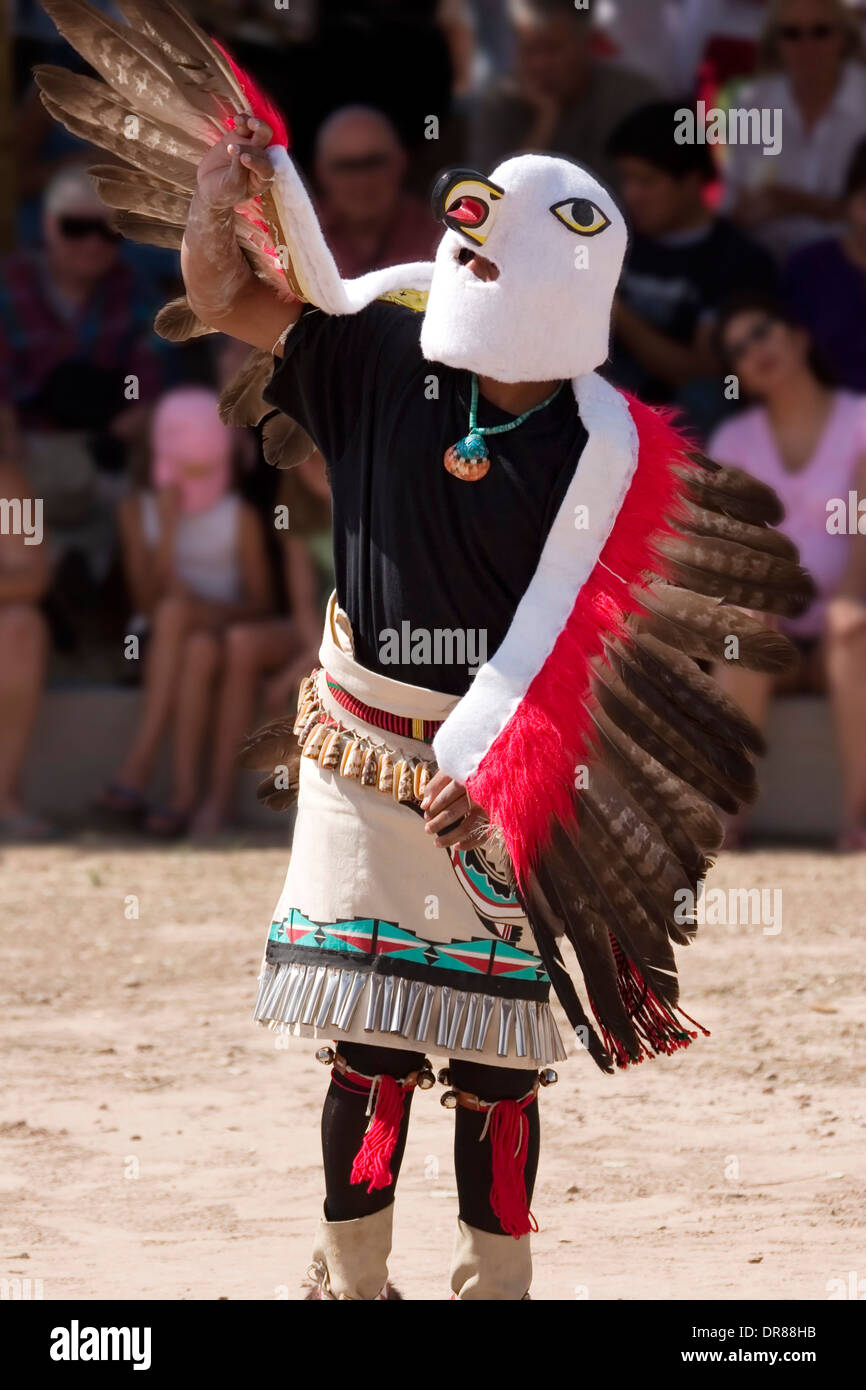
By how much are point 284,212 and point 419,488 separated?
19.3 inches

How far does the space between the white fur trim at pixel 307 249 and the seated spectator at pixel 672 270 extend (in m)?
4.08

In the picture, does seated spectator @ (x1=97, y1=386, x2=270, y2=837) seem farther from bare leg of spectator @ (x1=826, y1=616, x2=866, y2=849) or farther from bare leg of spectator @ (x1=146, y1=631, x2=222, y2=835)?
bare leg of spectator @ (x1=826, y1=616, x2=866, y2=849)

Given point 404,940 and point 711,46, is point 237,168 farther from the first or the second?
point 711,46

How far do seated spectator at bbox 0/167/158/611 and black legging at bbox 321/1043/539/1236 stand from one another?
4.61 m

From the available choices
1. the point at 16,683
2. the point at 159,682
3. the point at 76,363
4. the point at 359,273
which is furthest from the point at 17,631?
the point at 359,273

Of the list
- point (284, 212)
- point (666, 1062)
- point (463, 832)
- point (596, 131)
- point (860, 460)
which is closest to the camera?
point (463, 832)

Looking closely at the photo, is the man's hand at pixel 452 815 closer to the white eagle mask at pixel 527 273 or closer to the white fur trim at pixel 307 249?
the white eagle mask at pixel 527 273

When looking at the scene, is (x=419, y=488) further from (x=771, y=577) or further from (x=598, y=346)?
(x=771, y=577)

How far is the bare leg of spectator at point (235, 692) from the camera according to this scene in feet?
22.7

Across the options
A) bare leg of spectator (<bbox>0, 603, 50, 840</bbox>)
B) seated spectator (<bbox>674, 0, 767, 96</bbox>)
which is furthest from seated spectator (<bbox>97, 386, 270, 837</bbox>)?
seated spectator (<bbox>674, 0, 767, 96</bbox>)

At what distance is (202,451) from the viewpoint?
706cm

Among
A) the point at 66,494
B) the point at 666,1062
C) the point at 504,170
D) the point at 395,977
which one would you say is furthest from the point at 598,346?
the point at 66,494

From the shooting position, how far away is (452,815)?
9.33 ft

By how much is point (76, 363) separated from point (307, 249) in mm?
4659
